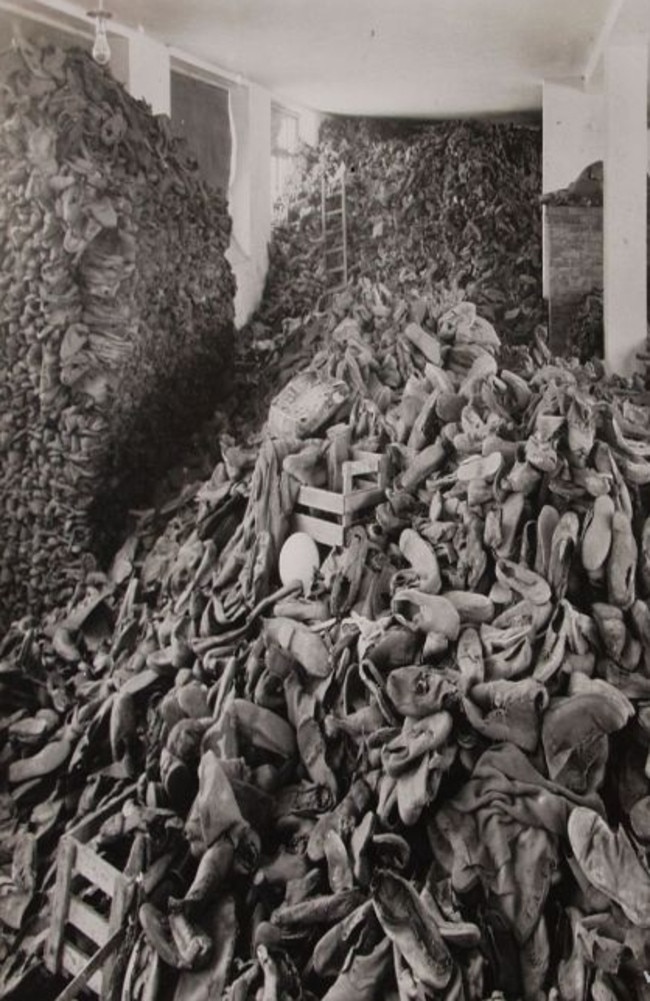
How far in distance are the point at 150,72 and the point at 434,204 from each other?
498 centimetres

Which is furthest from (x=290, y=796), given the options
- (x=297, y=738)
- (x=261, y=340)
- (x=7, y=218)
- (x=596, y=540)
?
(x=261, y=340)

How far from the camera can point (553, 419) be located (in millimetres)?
4719

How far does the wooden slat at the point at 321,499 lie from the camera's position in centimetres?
524

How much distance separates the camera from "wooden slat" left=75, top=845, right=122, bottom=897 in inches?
158

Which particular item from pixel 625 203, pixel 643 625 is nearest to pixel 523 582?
pixel 643 625

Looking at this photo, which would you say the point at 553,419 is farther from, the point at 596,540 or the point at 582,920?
the point at 582,920

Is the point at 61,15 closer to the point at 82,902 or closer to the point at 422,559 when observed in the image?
the point at 422,559

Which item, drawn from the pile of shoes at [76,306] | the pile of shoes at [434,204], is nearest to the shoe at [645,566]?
the pile of shoes at [76,306]

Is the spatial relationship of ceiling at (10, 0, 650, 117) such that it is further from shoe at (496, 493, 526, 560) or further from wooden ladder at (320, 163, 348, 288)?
shoe at (496, 493, 526, 560)

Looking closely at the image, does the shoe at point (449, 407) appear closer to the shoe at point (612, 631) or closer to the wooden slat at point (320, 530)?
the wooden slat at point (320, 530)

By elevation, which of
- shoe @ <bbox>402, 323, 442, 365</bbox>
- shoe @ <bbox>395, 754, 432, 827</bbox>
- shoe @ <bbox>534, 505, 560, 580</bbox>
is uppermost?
shoe @ <bbox>402, 323, 442, 365</bbox>

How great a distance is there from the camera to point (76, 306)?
271 inches

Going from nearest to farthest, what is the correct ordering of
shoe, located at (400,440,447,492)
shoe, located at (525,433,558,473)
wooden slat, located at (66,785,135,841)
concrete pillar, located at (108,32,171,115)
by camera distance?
wooden slat, located at (66,785,135,841) → shoe, located at (525,433,558,473) → shoe, located at (400,440,447,492) → concrete pillar, located at (108,32,171,115)

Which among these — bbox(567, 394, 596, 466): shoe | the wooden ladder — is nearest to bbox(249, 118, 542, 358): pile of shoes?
the wooden ladder
